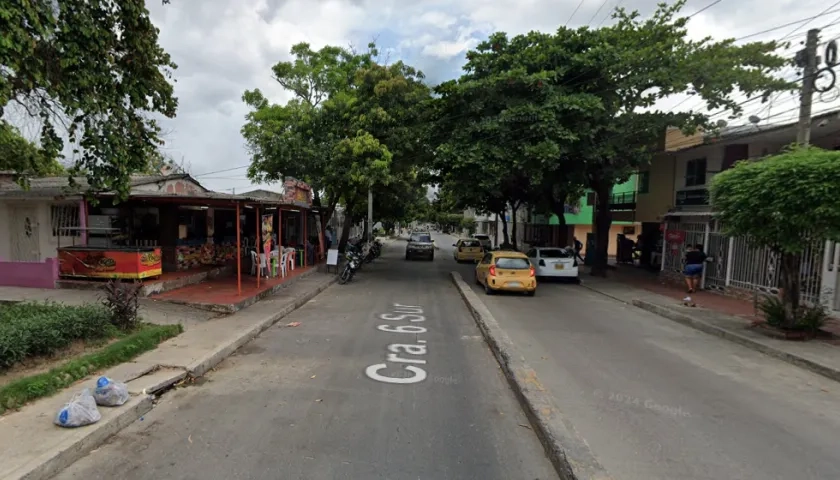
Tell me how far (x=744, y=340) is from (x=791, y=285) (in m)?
1.40

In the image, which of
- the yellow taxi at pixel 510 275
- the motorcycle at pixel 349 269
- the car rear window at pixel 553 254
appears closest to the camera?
the yellow taxi at pixel 510 275

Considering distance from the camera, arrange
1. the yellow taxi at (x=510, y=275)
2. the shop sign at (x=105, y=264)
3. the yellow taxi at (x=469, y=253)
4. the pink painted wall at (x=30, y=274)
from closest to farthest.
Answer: the shop sign at (x=105, y=264), the pink painted wall at (x=30, y=274), the yellow taxi at (x=510, y=275), the yellow taxi at (x=469, y=253)

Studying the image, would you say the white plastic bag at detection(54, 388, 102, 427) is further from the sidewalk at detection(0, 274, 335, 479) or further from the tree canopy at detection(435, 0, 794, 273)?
the tree canopy at detection(435, 0, 794, 273)

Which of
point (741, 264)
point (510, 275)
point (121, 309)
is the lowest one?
point (510, 275)

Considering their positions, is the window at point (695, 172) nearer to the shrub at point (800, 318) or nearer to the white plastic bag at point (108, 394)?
the shrub at point (800, 318)

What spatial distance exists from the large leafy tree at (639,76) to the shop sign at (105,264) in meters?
13.3

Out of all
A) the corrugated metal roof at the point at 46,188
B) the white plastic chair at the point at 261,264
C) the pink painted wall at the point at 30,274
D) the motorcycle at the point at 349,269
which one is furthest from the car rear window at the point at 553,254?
the pink painted wall at the point at 30,274

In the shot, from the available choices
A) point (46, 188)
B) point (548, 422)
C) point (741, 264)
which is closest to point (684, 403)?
point (548, 422)

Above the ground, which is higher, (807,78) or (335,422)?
(807,78)

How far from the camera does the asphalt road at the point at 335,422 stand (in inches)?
149

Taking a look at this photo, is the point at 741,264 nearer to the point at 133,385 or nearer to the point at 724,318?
the point at 724,318

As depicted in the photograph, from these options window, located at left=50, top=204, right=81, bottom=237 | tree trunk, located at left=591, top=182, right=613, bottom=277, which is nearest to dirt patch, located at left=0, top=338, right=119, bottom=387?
window, located at left=50, top=204, right=81, bottom=237

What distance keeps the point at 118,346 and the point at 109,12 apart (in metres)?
4.96

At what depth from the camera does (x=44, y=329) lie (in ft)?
19.4
